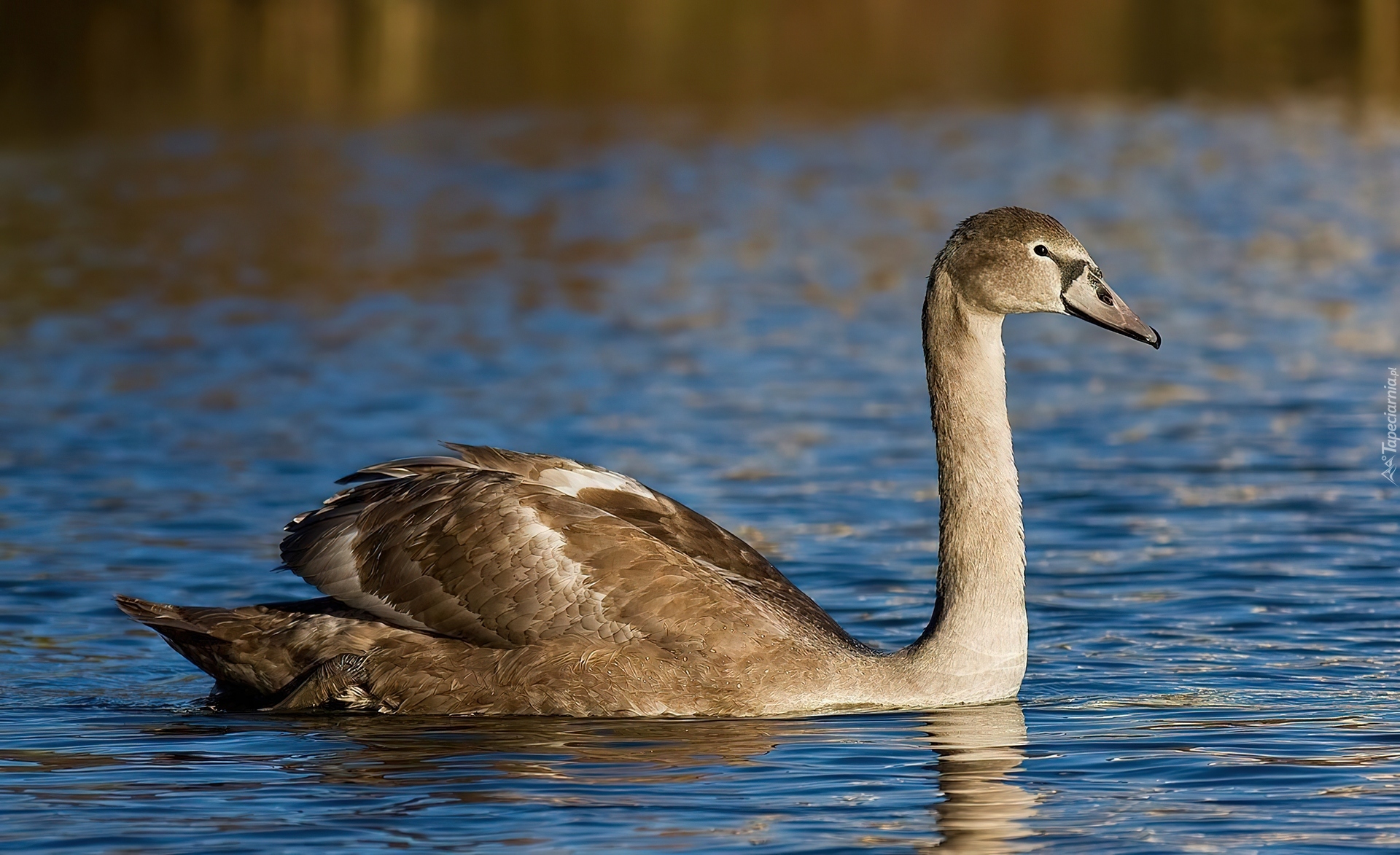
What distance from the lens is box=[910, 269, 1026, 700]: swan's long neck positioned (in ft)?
28.7

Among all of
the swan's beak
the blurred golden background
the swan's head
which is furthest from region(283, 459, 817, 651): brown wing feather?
the blurred golden background

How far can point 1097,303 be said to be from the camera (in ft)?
29.0

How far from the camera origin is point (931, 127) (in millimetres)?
35062

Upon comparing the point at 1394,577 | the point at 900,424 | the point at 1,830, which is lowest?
the point at 1,830

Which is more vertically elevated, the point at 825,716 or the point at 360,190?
the point at 360,190

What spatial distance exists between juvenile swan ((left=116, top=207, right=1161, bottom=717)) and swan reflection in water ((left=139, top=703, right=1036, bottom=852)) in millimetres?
→ 132

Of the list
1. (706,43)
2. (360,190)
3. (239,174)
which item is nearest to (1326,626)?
(360,190)

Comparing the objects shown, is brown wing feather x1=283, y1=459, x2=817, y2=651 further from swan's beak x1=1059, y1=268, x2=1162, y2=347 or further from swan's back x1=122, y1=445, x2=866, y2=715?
swan's beak x1=1059, y1=268, x2=1162, y2=347

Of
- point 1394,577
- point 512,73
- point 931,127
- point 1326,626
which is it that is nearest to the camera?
point 1326,626

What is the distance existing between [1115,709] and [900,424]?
6976mm

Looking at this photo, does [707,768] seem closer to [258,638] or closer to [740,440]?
[258,638]

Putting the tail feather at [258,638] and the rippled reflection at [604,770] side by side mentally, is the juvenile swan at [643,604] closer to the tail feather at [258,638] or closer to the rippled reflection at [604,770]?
the tail feather at [258,638]

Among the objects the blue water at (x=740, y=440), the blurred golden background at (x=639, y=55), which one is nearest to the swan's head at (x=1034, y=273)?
the blue water at (x=740, y=440)

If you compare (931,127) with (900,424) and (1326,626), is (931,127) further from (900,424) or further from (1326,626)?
(1326,626)
